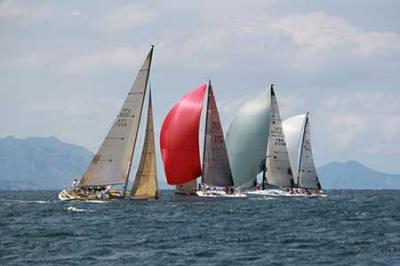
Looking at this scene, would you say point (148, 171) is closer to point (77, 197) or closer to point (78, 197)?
point (78, 197)

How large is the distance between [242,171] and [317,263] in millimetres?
72132

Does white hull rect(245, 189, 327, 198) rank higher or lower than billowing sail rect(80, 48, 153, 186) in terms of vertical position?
lower

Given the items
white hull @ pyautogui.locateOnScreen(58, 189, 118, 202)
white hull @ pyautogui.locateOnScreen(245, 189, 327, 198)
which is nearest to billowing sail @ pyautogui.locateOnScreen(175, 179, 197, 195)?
white hull @ pyautogui.locateOnScreen(58, 189, 118, 202)

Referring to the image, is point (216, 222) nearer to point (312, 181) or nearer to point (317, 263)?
point (317, 263)

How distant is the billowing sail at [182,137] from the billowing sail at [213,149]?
76.6 inches

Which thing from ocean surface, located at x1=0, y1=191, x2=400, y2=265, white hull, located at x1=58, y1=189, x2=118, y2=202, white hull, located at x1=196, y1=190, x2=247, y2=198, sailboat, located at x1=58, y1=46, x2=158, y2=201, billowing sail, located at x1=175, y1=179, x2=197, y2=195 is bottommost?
ocean surface, located at x1=0, y1=191, x2=400, y2=265

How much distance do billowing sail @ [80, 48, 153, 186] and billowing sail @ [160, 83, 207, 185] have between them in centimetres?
1069

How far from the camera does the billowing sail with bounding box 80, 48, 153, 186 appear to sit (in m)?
81.8

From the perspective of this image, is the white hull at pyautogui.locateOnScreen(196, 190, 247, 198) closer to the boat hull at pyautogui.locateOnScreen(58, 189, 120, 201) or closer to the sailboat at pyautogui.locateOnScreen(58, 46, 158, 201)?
the boat hull at pyautogui.locateOnScreen(58, 189, 120, 201)

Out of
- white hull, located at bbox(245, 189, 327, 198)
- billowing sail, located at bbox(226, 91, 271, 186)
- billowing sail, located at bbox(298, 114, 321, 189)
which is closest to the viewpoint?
billowing sail, located at bbox(226, 91, 271, 186)

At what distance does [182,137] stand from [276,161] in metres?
24.0

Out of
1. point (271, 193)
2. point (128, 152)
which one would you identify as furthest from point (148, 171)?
point (271, 193)

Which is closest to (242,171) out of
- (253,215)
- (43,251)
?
(253,215)

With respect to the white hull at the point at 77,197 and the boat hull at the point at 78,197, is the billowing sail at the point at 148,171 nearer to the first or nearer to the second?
the boat hull at the point at 78,197
